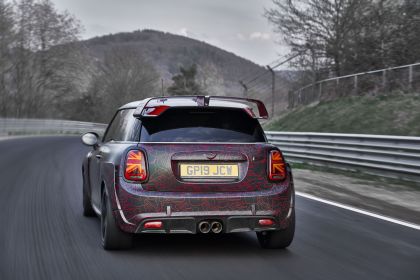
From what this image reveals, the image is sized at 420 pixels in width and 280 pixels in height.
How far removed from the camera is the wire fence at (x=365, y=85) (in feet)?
77.7

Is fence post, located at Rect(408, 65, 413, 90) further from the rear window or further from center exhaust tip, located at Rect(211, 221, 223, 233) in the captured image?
center exhaust tip, located at Rect(211, 221, 223, 233)

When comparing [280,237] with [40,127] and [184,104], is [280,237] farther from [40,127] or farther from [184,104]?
[40,127]

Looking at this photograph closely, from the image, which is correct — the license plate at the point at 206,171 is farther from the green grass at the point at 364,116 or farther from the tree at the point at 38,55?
the tree at the point at 38,55

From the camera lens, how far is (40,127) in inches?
2154

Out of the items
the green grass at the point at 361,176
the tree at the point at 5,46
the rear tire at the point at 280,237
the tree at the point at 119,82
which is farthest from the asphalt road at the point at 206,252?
the tree at the point at 119,82

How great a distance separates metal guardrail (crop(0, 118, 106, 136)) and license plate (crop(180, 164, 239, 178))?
39.7 meters

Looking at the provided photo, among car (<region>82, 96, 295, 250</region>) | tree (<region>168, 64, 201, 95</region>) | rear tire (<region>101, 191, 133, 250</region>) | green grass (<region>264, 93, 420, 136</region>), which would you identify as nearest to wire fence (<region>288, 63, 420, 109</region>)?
green grass (<region>264, 93, 420, 136</region>)

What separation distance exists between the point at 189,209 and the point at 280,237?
1.02 metres

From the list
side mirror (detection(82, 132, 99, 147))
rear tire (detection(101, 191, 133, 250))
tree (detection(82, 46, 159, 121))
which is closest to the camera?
rear tire (detection(101, 191, 133, 250))

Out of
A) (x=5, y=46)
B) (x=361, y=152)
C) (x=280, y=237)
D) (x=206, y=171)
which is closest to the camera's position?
(x=206, y=171)

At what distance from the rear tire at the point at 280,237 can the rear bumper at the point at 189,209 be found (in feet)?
0.98

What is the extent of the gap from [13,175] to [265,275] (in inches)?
376

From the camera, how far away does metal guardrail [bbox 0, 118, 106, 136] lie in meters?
44.9

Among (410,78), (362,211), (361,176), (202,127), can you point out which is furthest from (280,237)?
(410,78)
